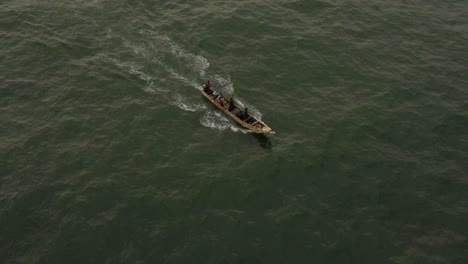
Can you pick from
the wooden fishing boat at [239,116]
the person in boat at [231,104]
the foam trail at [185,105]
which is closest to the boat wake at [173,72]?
the foam trail at [185,105]

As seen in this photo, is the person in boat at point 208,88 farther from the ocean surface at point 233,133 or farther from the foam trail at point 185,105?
the foam trail at point 185,105

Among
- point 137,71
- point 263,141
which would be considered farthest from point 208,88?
point 137,71

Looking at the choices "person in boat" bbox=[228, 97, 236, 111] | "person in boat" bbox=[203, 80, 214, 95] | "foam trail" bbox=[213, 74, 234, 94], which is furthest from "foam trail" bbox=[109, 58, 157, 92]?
"person in boat" bbox=[228, 97, 236, 111]

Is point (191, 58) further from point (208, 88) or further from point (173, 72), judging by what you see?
point (208, 88)

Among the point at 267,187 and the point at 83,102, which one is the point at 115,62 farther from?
the point at 267,187

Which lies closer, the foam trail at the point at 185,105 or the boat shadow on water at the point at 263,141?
the boat shadow on water at the point at 263,141

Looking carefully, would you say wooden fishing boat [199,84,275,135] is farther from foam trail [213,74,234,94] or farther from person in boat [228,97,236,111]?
foam trail [213,74,234,94]
